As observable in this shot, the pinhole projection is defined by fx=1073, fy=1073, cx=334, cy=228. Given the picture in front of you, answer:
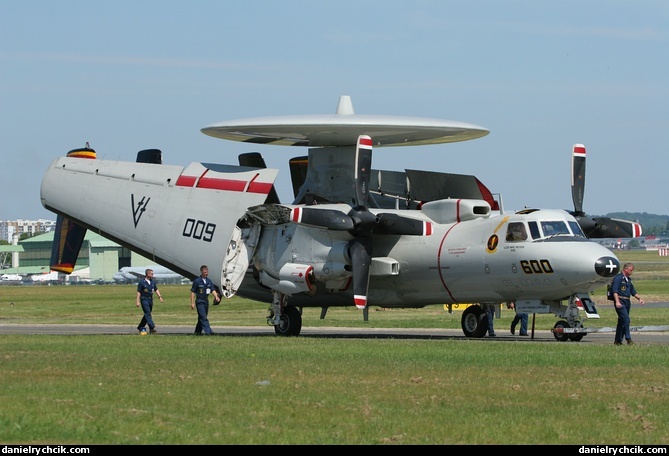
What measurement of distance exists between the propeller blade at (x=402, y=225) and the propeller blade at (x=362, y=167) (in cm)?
93

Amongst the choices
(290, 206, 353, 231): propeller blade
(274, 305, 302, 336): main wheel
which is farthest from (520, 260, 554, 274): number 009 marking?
(274, 305, 302, 336): main wheel

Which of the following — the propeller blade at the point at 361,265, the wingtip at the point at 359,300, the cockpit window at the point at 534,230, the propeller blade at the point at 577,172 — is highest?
the propeller blade at the point at 577,172

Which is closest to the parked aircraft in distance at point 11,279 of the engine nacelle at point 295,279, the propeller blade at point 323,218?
the engine nacelle at point 295,279

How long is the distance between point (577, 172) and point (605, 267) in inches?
212

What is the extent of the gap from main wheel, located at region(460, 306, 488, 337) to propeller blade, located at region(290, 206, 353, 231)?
503 cm

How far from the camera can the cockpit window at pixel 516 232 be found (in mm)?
28109

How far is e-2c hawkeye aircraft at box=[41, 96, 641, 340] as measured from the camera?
28281mm

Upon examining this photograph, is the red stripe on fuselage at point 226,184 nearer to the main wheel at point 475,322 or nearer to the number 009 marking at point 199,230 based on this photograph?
the number 009 marking at point 199,230

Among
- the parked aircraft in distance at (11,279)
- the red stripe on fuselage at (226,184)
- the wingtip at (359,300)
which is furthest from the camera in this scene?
the parked aircraft in distance at (11,279)

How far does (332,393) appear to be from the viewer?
15648 millimetres

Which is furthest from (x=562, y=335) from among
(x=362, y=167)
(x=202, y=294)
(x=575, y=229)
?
(x=202, y=294)

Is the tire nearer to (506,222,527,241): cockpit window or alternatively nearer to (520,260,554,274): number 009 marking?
(520,260,554,274): number 009 marking

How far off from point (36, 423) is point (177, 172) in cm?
2325

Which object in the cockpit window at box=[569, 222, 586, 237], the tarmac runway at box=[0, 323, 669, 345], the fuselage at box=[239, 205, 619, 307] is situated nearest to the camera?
the fuselage at box=[239, 205, 619, 307]
